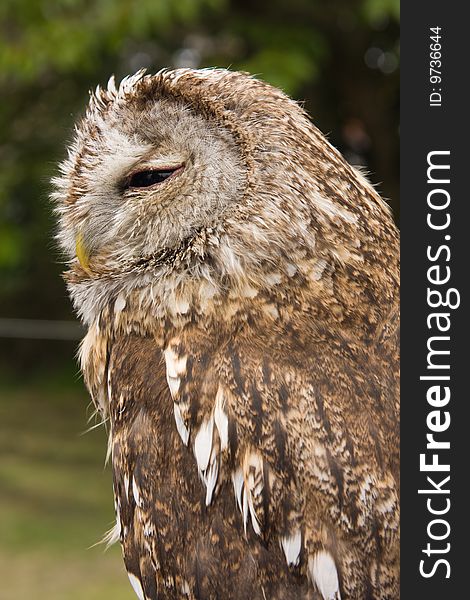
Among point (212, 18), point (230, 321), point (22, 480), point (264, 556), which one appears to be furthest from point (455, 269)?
point (22, 480)

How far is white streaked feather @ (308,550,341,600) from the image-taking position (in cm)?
A: 170

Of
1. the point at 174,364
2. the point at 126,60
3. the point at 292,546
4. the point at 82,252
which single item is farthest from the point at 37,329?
the point at 292,546

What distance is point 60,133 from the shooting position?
471 centimetres

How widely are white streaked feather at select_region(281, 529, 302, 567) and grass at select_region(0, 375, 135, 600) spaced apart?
14.3ft

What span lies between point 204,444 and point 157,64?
6389 millimetres

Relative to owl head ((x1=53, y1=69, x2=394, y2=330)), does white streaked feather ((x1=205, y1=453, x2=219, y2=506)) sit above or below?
below

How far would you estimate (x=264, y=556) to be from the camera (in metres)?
1.76

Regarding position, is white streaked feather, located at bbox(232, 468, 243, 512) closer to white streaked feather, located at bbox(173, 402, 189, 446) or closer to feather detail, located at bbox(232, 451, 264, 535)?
feather detail, located at bbox(232, 451, 264, 535)

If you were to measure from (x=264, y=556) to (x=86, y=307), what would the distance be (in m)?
0.77

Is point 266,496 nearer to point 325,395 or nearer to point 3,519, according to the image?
point 325,395

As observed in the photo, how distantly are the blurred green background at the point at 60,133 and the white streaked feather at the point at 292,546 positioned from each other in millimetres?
2707

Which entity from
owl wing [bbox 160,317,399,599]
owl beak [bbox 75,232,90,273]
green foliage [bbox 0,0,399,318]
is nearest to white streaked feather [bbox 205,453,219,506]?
owl wing [bbox 160,317,399,599]

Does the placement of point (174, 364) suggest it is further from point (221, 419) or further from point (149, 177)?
point (149, 177)

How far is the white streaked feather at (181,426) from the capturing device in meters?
1.86
